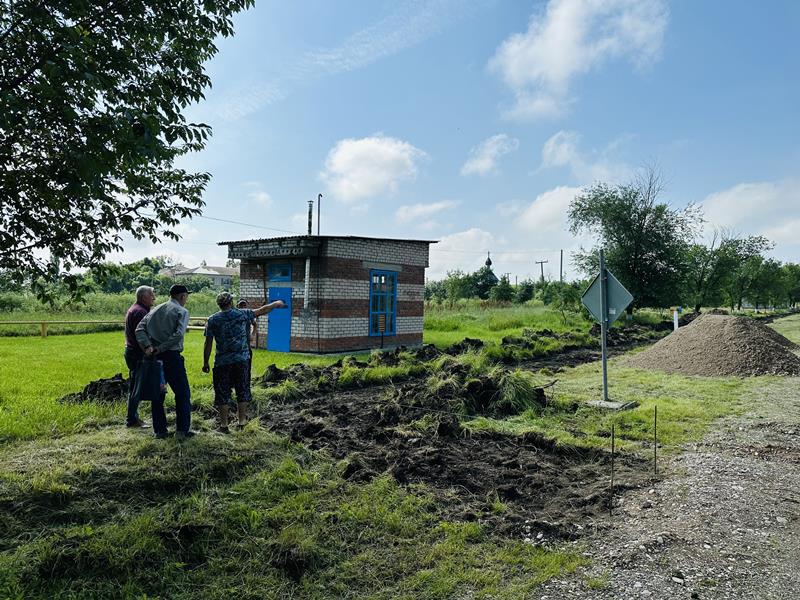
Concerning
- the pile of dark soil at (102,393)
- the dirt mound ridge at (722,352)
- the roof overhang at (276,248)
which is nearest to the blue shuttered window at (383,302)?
the roof overhang at (276,248)

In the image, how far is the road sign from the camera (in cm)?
926

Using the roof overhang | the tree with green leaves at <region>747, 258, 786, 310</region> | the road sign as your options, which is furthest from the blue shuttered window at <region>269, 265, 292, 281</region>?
the tree with green leaves at <region>747, 258, 786, 310</region>

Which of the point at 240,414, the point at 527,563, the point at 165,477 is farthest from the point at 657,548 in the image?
the point at 240,414

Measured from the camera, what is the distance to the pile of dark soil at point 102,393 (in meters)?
7.91

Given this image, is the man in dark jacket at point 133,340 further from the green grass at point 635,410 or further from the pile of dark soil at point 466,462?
the green grass at point 635,410

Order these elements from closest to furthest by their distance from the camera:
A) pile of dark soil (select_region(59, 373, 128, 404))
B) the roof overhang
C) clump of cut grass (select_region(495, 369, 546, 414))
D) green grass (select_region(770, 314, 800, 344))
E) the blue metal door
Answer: pile of dark soil (select_region(59, 373, 128, 404)) → clump of cut grass (select_region(495, 369, 546, 414)) → the roof overhang → the blue metal door → green grass (select_region(770, 314, 800, 344))

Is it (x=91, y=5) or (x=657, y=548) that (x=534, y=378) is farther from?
(x=91, y=5)

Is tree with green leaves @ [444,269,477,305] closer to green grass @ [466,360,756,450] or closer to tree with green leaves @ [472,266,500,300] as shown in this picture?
tree with green leaves @ [472,266,500,300]

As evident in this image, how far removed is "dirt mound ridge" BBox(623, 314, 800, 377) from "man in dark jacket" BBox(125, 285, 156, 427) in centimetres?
1242

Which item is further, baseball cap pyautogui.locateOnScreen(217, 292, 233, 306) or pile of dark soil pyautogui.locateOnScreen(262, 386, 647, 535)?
baseball cap pyautogui.locateOnScreen(217, 292, 233, 306)

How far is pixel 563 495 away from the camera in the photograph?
4980 millimetres

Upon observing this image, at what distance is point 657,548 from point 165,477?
13.3 feet

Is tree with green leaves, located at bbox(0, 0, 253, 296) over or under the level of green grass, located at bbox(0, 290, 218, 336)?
over

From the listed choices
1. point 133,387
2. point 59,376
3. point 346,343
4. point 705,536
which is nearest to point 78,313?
point 346,343
